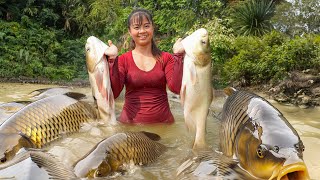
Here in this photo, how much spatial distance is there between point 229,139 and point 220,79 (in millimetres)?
9652

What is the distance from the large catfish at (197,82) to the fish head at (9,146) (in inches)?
65.9

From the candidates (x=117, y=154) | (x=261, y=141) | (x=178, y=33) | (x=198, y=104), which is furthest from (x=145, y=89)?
(x=178, y=33)

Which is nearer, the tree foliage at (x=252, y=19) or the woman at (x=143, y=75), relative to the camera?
the woman at (x=143, y=75)

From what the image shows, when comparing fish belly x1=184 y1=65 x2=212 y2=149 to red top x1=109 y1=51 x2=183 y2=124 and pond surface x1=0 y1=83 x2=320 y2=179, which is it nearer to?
pond surface x1=0 y1=83 x2=320 y2=179

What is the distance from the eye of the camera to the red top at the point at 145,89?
484 cm

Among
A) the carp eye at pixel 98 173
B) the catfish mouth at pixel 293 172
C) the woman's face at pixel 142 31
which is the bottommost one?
the carp eye at pixel 98 173

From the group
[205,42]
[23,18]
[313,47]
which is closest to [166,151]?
[205,42]

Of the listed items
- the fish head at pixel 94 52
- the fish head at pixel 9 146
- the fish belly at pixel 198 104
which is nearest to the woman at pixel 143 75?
the fish head at pixel 94 52

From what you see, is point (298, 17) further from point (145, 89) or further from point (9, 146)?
point (9, 146)

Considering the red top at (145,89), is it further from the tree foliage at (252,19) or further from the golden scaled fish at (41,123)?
the tree foliage at (252,19)

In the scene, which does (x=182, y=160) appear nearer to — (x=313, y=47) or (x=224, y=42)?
(x=313, y=47)

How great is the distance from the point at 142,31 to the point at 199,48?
127cm

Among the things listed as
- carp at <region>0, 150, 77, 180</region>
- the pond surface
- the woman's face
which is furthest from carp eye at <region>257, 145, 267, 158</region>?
the woman's face

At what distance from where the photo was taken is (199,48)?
12.0 ft
